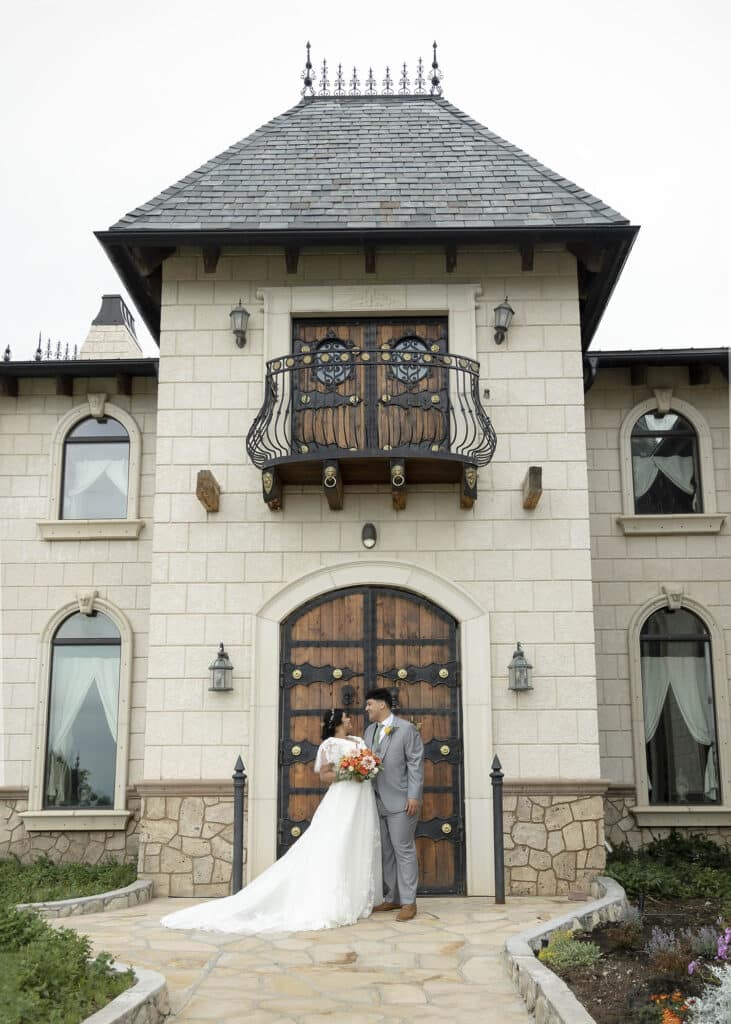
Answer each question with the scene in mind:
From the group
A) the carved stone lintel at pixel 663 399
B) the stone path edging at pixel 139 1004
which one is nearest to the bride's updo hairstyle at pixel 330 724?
the stone path edging at pixel 139 1004

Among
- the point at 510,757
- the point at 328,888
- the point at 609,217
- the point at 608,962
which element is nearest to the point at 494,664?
the point at 510,757

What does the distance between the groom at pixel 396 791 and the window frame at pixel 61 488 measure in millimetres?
5094

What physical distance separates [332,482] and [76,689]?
188 inches

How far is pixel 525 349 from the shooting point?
12.2m

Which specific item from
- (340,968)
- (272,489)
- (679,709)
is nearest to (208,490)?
(272,489)

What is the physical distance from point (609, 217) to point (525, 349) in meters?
1.69

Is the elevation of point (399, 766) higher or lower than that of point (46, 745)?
lower

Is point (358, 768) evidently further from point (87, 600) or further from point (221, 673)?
point (87, 600)

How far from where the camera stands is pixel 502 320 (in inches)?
473

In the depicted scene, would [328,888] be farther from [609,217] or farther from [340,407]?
[609,217]

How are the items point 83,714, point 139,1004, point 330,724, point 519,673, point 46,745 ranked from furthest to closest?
point 83,714, point 46,745, point 519,673, point 330,724, point 139,1004

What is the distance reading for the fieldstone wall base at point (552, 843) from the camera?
35.4 ft

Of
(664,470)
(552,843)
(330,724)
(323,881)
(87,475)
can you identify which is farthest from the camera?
(87,475)

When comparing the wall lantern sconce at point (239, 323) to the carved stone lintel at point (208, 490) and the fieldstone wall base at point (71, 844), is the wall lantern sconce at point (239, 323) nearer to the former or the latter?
the carved stone lintel at point (208, 490)
